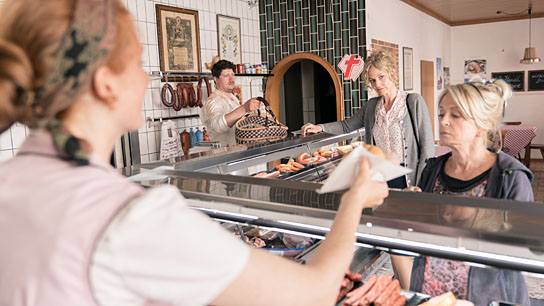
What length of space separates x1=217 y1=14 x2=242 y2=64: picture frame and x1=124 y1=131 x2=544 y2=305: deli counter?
4.22 m

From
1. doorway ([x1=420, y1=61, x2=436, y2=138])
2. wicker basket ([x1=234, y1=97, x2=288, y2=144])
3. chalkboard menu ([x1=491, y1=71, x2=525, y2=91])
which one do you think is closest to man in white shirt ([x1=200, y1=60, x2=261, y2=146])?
wicker basket ([x1=234, y1=97, x2=288, y2=144])

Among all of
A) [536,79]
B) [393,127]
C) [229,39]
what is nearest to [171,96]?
[229,39]

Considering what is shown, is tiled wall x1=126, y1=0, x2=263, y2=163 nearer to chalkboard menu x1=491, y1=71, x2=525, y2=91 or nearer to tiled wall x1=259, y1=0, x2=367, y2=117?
tiled wall x1=259, y1=0, x2=367, y2=117

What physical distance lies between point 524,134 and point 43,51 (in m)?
9.91

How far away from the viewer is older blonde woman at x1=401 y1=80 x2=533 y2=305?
1737 mm

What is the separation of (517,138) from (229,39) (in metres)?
6.24

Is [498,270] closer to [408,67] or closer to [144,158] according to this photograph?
[144,158]

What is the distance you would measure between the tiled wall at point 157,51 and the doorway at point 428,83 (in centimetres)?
438

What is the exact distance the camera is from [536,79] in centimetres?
1092

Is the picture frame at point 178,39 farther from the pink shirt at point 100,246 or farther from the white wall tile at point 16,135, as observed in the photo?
the pink shirt at point 100,246

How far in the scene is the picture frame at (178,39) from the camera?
A: 221 inches

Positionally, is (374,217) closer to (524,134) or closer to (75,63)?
(75,63)

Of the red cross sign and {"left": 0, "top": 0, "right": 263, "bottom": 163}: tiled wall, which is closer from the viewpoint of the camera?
the red cross sign

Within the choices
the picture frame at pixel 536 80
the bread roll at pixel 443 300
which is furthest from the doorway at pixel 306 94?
the bread roll at pixel 443 300
